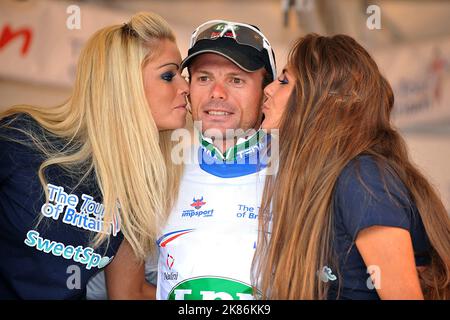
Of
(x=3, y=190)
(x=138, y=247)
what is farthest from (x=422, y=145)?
(x=3, y=190)

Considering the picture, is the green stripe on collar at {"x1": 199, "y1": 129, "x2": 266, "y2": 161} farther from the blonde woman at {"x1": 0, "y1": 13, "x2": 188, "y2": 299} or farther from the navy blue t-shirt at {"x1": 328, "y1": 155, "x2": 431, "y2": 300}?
the navy blue t-shirt at {"x1": 328, "y1": 155, "x2": 431, "y2": 300}

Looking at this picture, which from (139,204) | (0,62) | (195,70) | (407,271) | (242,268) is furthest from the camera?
(0,62)

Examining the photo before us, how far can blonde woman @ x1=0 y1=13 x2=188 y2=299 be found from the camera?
2031 mm

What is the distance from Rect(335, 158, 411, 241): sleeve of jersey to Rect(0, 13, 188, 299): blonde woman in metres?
0.66

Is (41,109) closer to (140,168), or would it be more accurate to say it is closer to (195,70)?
(140,168)

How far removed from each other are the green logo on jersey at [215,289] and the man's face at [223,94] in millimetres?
544

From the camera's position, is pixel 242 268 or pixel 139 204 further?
pixel 139 204

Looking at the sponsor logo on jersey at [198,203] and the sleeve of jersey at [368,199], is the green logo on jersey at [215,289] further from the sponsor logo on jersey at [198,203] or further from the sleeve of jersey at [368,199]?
the sleeve of jersey at [368,199]

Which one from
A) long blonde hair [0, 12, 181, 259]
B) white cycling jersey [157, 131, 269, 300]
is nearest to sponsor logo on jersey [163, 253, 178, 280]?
white cycling jersey [157, 131, 269, 300]

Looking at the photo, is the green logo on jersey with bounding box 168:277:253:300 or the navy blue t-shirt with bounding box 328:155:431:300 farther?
the green logo on jersey with bounding box 168:277:253:300

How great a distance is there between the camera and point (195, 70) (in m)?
2.41

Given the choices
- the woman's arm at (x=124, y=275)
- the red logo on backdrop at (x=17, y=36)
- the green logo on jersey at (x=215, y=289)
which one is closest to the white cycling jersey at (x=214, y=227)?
the green logo on jersey at (x=215, y=289)

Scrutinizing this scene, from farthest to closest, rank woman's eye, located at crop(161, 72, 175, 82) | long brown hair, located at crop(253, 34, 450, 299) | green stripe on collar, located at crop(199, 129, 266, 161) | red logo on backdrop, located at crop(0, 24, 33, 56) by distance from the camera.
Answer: red logo on backdrop, located at crop(0, 24, 33, 56) → woman's eye, located at crop(161, 72, 175, 82) → green stripe on collar, located at crop(199, 129, 266, 161) → long brown hair, located at crop(253, 34, 450, 299)
